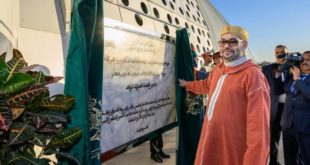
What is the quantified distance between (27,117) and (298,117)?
10.6 feet

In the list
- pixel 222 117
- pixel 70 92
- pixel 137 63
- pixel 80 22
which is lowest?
pixel 222 117

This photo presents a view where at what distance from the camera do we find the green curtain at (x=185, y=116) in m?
3.52

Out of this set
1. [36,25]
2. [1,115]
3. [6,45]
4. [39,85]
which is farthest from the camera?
[36,25]

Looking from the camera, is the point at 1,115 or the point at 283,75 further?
the point at 283,75

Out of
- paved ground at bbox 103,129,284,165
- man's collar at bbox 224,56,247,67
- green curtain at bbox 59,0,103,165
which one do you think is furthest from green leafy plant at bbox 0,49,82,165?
paved ground at bbox 103,129,284,165

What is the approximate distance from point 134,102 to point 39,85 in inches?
47.3

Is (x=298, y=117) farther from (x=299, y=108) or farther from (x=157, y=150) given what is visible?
(x=157, y=150)

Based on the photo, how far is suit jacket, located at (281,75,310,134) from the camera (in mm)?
3602

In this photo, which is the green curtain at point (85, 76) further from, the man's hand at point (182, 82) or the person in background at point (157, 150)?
the person in background at point (157, 150)

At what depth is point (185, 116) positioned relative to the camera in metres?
3.56

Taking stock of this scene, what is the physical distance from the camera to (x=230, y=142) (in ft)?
7.52

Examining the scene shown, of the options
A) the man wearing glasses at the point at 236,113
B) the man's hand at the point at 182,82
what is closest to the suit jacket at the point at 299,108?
the man's hand at the point at 182,82

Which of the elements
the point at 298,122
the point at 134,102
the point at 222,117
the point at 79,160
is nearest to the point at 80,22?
the point at 79,160

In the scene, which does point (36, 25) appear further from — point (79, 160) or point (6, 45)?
point (79, 160)
